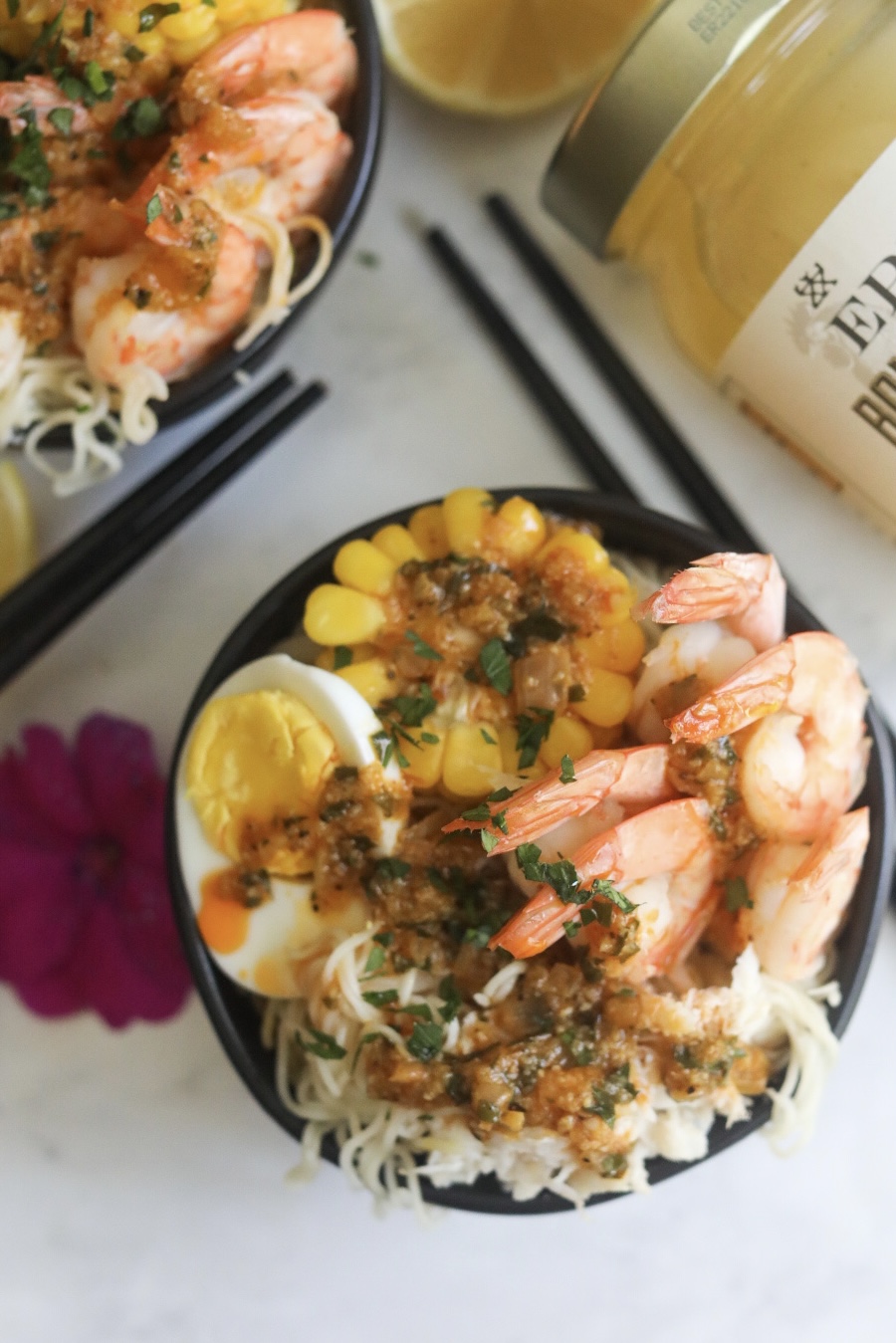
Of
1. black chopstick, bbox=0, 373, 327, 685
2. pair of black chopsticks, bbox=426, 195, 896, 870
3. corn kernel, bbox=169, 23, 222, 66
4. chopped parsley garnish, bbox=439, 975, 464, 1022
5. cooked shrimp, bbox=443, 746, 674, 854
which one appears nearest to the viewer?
cooked shrimp, bbox=443, 746, 674, 854

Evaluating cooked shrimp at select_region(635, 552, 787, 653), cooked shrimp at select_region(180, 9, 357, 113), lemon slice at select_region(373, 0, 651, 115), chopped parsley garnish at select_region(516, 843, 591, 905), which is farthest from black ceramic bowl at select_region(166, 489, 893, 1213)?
lemon slice at select_region(373, 0, 651, 115)

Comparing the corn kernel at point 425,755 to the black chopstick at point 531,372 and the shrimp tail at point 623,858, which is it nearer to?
the shrimp tail at point 623,858

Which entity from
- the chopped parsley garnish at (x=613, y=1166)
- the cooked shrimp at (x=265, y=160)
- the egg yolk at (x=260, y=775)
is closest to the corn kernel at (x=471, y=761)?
the egg yolk at (x=260, y=775)

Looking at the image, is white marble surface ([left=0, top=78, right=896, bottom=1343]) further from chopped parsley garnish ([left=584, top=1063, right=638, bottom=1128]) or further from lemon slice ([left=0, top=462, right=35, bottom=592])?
chopped parsley garnish ([left=584, top=1063, right=638, bottom=1128])

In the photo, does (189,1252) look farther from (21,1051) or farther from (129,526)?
(129,526)

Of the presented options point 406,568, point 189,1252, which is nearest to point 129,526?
point 406,568
